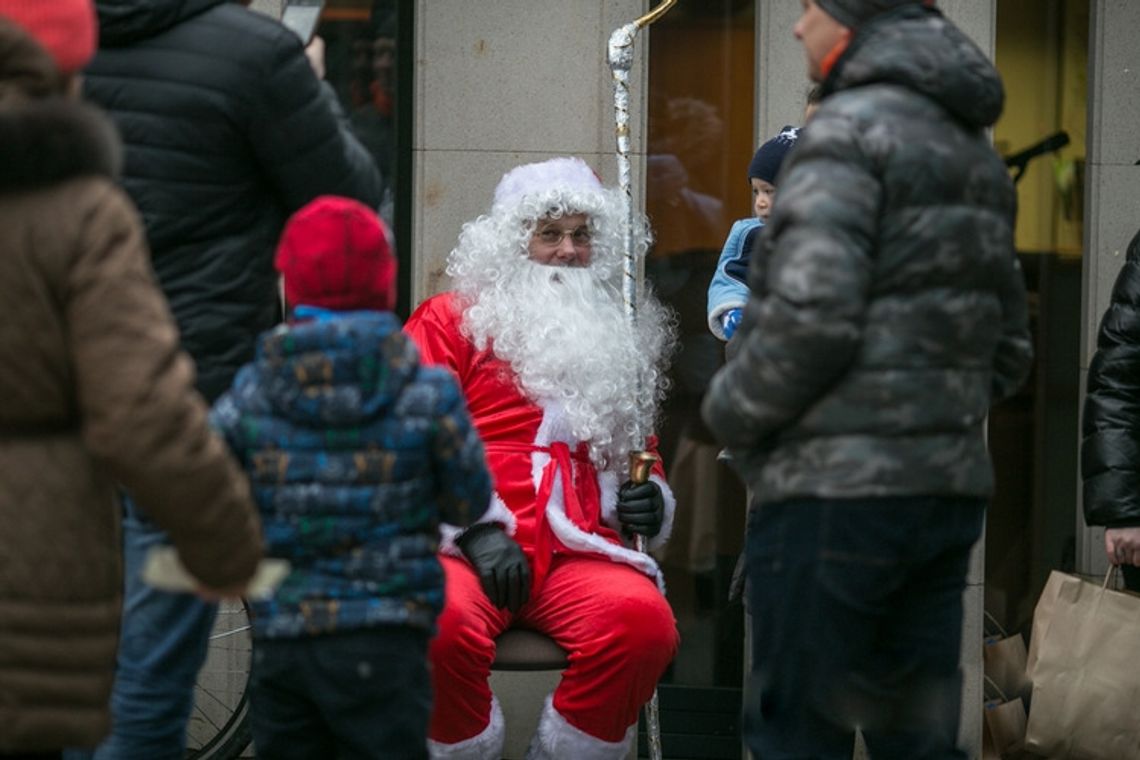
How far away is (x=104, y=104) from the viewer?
4160mm

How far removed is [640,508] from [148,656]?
1.98 meters

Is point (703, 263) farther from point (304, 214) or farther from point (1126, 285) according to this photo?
point (304, 214)

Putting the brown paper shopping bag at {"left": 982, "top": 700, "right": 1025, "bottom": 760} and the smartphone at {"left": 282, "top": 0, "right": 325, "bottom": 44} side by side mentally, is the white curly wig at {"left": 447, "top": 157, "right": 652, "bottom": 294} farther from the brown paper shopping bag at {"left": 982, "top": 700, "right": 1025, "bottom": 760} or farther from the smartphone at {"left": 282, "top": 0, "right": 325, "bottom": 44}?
the brown paper shopping bag at {"left": 982, "top": 700, "right": 1025, "bottom": 760}

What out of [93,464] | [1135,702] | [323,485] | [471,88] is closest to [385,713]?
[323,485]

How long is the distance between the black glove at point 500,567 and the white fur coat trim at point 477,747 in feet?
1.01

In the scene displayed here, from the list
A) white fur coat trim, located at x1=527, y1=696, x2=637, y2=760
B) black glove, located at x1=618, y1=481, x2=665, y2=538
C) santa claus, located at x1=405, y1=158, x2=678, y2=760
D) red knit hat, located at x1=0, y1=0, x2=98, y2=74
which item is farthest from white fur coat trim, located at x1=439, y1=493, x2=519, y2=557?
red knit hat, located at x1=0, y1=0, x2=98, y2=74

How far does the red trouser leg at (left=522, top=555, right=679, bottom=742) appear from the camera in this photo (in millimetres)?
5426

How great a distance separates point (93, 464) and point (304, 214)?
73 cm

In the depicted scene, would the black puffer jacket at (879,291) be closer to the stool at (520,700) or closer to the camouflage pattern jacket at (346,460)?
the camouflage pattern jacket at (346,460)

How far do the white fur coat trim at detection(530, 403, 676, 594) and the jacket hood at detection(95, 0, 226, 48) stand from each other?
198 cm

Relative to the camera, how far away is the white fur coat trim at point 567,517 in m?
5.66

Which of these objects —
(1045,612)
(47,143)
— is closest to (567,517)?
(1045,612)

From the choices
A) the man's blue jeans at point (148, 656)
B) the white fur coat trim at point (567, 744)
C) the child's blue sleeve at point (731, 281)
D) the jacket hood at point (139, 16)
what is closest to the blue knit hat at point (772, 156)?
the child's blue sleeve at point (731, 281)

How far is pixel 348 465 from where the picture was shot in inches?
151
